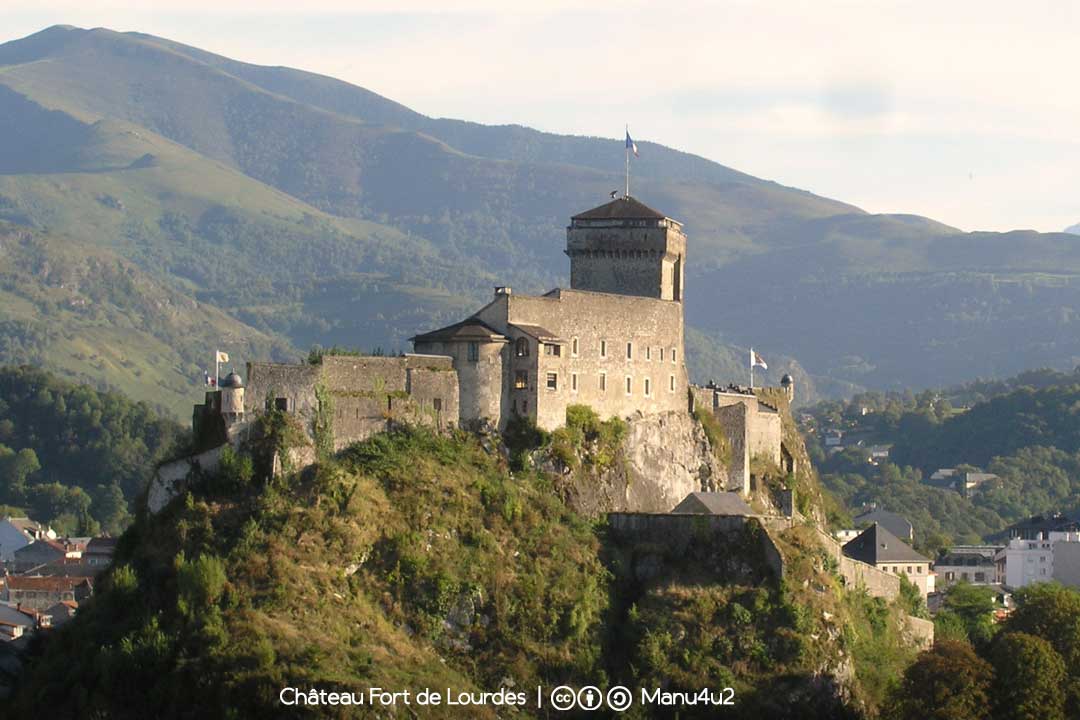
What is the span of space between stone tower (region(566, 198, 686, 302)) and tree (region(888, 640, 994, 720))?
21120 millimetres

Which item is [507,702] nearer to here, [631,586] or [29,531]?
[631,586]

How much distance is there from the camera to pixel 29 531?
522 ft

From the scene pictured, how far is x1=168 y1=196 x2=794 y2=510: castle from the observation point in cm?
7756

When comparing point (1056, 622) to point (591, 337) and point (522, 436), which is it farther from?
point (522, 436)

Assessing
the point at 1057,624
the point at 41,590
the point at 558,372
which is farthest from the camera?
the point at 41,590

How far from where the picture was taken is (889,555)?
11250 cm

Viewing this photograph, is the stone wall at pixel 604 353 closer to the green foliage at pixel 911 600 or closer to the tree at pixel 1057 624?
the green foliage at pixel 911 600

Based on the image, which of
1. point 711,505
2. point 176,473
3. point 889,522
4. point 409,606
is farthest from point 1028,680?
point 889,522

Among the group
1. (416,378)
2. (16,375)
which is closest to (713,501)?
(416,378)

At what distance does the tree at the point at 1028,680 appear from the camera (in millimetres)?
79000

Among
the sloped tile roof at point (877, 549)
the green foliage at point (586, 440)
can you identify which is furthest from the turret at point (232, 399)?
the sloped tile roof at point (877, 549)

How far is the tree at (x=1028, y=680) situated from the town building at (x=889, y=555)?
26975mm

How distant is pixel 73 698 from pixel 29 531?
9111 centimetres

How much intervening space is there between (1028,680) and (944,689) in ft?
13.5
